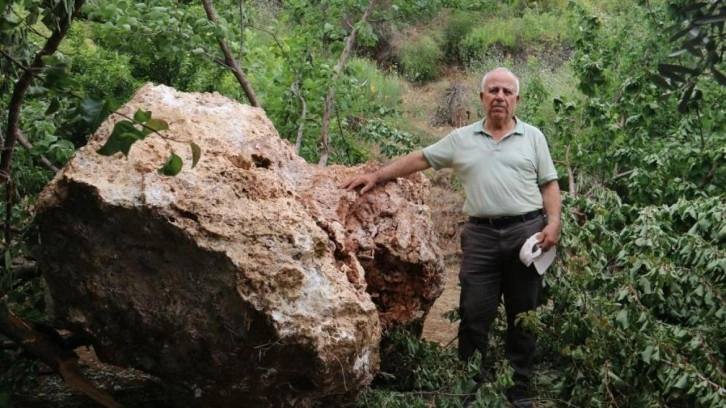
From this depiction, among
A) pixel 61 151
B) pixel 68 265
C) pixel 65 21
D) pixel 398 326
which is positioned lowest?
pixel 398 326

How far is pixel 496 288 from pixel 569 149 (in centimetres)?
195

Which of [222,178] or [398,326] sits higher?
[222,178]

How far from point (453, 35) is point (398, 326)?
37.8 ft

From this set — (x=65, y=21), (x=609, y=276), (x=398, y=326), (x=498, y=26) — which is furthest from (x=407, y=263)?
(x=498, y=26)

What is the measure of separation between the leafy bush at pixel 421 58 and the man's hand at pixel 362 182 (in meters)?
9.98

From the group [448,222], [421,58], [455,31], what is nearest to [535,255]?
[448,222]

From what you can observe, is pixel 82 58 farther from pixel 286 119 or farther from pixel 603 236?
pixel 603 236

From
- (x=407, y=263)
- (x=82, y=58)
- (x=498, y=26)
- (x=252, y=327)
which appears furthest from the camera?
(x=498, y=26)

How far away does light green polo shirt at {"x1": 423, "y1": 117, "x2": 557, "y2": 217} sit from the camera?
488cm

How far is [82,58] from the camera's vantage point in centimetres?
802

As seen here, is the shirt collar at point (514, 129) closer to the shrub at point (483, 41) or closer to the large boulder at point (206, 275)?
the large boulder at point (206, 275)

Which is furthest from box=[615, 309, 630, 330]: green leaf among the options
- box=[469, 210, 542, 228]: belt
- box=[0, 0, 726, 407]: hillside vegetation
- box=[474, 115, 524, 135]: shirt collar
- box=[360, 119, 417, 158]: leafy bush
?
box=[360, 119, 417, 158]: leafy bush

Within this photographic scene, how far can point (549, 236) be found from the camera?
4.82 meters

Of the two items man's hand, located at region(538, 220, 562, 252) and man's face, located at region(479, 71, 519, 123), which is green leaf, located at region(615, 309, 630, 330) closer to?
man's hand, located at region(538, 220, 562, 252)
